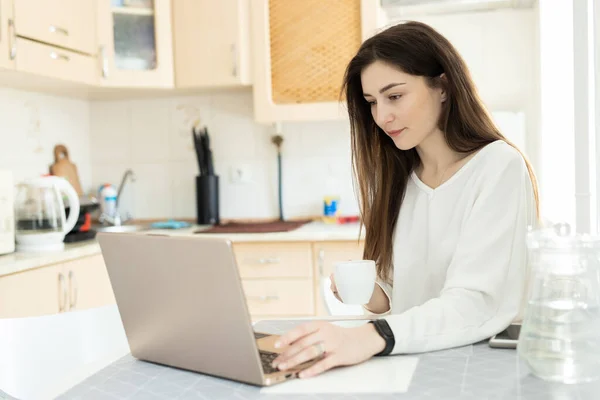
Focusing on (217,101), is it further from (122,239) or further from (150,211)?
(122,239)

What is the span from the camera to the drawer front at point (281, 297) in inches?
119

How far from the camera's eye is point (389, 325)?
1.11 metres

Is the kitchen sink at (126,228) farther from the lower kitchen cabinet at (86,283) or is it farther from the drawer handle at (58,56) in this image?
the drawer handle at (58,56)

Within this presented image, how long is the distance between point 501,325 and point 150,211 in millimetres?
2774

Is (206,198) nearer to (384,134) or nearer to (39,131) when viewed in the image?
(39,131)

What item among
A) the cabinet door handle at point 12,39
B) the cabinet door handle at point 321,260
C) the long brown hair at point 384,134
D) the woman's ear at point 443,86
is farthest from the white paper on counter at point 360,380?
the cabinet door handle at point 12,39

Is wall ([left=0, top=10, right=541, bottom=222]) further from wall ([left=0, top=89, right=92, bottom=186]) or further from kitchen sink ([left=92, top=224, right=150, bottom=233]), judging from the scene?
kitchen sink ([left=92, top=224, right=150, bottom=233])

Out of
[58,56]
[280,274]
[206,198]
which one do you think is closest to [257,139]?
[206,198]

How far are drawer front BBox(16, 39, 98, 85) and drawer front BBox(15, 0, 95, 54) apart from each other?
31 mm

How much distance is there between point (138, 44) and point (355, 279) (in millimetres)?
2390

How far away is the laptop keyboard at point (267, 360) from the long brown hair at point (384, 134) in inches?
26.4

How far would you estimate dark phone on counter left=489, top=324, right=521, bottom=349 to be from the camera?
1.12 metres

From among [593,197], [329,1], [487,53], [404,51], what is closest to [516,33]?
[487,53]

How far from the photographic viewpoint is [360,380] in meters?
0.97
